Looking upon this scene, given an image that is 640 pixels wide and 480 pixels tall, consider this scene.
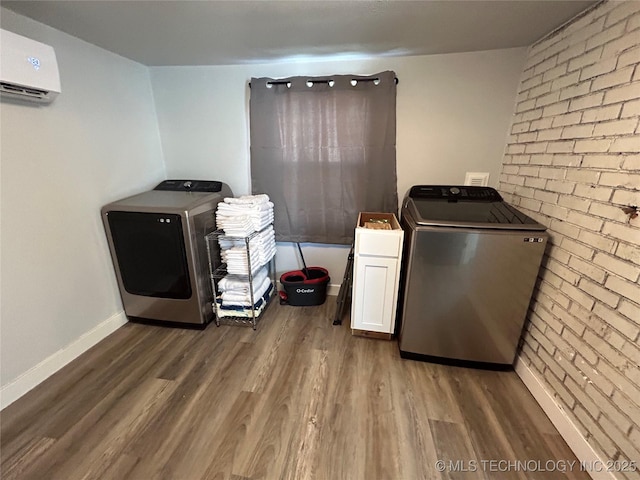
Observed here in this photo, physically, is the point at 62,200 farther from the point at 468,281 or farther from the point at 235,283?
the point at 468,281

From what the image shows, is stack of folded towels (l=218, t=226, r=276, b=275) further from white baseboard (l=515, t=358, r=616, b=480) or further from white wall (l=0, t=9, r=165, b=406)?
white baseboard (l=515, t=358, r=616, b=480)

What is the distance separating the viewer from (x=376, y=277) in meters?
1.90

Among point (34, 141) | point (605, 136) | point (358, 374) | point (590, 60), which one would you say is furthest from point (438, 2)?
point (34, 141)

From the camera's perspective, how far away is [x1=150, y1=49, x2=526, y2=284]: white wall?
81.1 inches

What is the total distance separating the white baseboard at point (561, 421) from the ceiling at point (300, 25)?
1.94 meters

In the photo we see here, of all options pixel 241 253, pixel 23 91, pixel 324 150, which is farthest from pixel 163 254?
pixel 324 150

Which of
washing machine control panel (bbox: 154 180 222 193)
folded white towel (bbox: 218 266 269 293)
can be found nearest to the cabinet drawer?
folded white towel (bbox: 218 266 269 293)

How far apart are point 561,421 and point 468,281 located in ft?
Answer: 2.54

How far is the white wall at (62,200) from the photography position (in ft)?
4.93

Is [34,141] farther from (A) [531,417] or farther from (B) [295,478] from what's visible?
(A) [531,417]

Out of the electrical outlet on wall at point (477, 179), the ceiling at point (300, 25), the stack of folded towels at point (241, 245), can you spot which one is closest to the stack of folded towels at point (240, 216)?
the stack of folded towels at point (241, 245)

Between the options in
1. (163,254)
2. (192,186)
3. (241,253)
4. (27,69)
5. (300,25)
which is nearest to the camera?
(27,69)

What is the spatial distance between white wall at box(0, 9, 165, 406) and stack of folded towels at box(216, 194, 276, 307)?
83cm

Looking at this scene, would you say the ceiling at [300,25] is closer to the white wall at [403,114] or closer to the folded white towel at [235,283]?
the white wall at [403,114]
